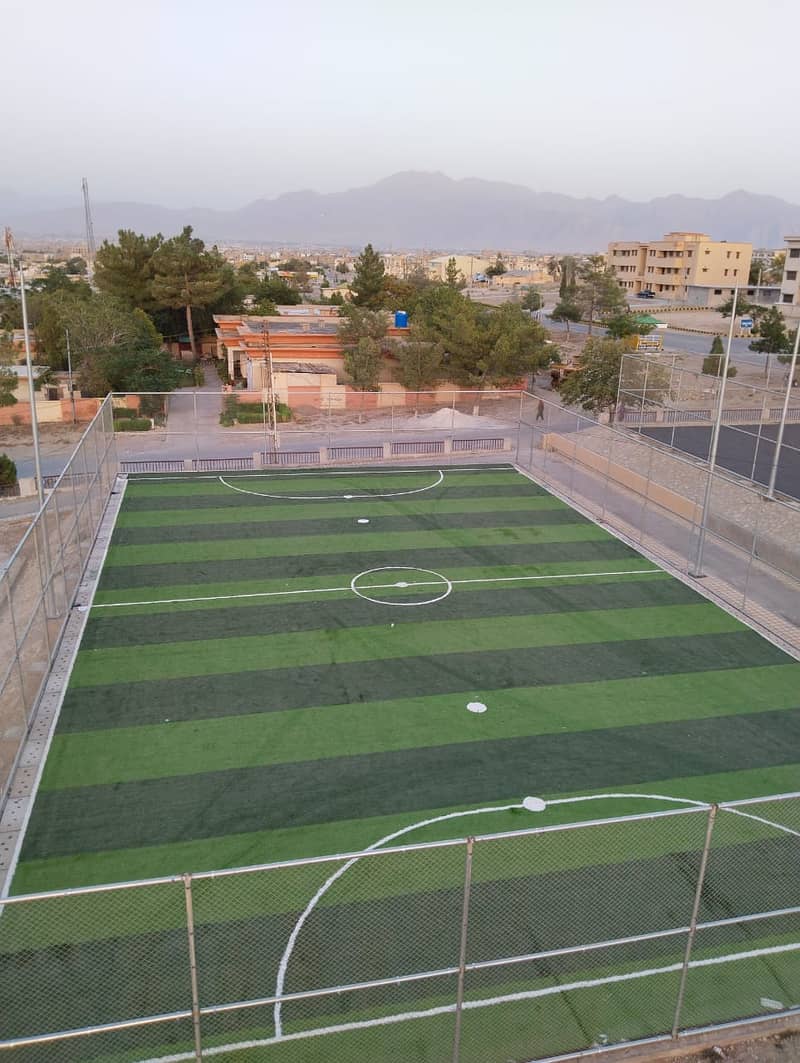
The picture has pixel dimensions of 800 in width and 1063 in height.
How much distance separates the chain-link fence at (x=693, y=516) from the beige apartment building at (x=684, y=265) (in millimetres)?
83517

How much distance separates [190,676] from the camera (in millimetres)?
13977

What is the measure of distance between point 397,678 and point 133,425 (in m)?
27.4

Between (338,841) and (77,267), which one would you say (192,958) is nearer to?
(338,841)

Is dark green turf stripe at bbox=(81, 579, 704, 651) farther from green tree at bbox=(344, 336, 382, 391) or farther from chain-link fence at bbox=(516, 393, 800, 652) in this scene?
green tree at bbox=(344, 336, 382, 391)

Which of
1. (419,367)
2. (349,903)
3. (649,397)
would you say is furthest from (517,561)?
(419,367)

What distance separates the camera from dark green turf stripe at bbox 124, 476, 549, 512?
76.8 ft

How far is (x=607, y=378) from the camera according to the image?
34.7 m

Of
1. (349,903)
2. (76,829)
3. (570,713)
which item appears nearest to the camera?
(349,903)

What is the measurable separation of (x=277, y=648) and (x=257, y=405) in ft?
89.4

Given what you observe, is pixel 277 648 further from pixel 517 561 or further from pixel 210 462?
pixel 210 462

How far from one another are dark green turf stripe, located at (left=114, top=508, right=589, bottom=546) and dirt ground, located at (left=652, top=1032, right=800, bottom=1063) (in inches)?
590

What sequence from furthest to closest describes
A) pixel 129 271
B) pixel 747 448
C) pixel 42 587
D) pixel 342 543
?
pixel 129 271 < pixel 747 448 < pixel 342 543 < pixel 42 587

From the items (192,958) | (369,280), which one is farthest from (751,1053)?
(369,280)

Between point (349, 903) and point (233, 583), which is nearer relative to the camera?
point (349, 903)
